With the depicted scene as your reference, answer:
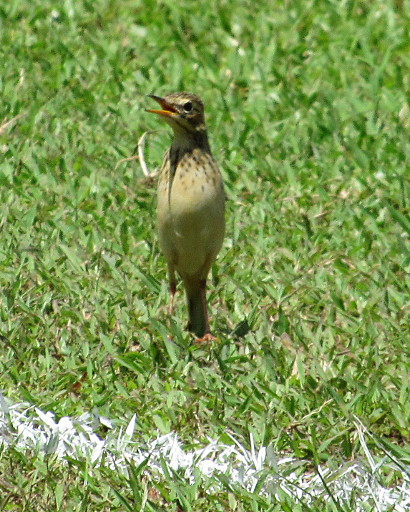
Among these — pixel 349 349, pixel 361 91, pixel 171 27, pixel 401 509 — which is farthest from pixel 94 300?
pixel 171 27

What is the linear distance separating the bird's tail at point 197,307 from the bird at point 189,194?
14mm

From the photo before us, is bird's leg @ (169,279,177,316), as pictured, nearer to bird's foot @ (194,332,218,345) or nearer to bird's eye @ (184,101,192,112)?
bird's foot @ (194,332,218,345)

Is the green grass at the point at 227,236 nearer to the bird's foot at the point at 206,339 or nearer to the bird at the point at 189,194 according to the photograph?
the bird's foot at the point at 206,339

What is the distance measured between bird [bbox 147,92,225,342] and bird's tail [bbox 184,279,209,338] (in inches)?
0.5

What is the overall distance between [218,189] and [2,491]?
2.07 metres

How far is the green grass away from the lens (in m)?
5.44

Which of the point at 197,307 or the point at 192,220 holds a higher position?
the point at 192,220

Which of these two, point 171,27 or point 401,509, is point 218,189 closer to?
point 401,509

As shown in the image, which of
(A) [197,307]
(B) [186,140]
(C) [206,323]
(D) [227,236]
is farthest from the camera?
(D) [227,236]

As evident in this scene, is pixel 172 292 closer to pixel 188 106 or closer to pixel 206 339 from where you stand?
pixel 206 339

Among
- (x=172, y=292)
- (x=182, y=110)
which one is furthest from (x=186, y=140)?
(x=172, y=292)

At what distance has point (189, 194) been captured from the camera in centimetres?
598

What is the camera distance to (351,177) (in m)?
7.90

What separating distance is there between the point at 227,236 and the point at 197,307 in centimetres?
104
